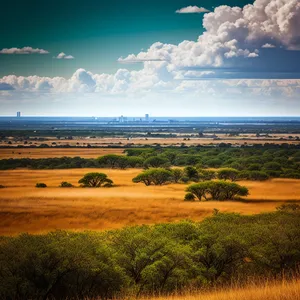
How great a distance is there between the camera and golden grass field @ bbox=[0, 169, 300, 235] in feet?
115

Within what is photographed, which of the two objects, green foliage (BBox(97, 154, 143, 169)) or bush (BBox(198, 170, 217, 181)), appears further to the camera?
green foliage (BBox(97, 154, 143, 169))

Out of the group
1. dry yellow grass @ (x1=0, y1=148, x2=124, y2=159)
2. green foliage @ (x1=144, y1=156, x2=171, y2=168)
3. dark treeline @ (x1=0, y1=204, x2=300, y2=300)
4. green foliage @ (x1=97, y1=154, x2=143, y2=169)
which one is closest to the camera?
dark treeline @ (x1=0, y1=204, x2=300, y2=300)

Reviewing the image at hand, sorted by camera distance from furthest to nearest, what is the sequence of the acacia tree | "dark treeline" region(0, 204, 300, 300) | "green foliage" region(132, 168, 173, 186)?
"green foliage" region(132, 168, 173, 186), the acacia tree, "dark treeline" region(0, 204, 300, 300)

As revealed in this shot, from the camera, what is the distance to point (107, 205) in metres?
41.5

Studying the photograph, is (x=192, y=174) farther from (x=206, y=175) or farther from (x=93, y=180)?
(x=93, y=180)

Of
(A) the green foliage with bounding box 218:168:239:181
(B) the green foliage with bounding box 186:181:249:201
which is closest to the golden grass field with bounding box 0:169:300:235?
(B) the green foliage with bounding box 186:181:249:201

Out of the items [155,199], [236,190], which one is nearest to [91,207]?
[155,199]

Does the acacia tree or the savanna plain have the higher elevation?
the savanna plain

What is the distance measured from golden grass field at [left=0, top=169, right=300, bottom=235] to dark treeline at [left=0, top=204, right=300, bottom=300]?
Result: 1288 cm

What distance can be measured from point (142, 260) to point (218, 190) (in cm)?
2882

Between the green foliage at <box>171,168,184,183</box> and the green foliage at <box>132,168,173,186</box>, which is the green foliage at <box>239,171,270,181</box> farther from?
the green foliage at <box>132,168,173,186</box>

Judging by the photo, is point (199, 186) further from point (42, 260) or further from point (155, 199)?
point (42, 260)

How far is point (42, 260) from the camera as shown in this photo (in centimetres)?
1631

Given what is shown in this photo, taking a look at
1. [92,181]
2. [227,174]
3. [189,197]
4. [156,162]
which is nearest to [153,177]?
[92,181]
